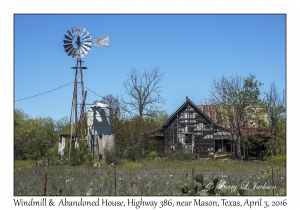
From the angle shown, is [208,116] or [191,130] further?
[191,130]

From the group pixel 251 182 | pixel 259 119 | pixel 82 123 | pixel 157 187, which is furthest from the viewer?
pixel 259 119

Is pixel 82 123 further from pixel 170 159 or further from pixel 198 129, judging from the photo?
pixel 198 129

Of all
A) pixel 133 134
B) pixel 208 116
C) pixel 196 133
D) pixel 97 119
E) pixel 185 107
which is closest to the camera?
pixel 97 119

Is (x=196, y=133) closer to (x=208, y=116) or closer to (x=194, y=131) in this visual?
(x=194, y=131)

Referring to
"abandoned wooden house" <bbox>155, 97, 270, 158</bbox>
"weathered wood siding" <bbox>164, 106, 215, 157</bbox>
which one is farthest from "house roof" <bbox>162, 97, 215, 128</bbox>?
"weathered wood siding" <bbox>164, 106, 215, 157</bbox>

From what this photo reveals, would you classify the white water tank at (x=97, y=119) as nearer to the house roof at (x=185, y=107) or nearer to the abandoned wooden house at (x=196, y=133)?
the abandoned wooden house at (x=196, y=133)

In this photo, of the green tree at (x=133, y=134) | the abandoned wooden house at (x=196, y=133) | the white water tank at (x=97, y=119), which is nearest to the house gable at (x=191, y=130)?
the abandoned wooden house at (x=196, y=133)

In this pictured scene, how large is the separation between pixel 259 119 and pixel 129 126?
9441 millimetres

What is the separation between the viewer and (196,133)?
3319 cm

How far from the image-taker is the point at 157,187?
10570mm

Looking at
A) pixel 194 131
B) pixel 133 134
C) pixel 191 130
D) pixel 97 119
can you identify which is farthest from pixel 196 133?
pixel 97 119
